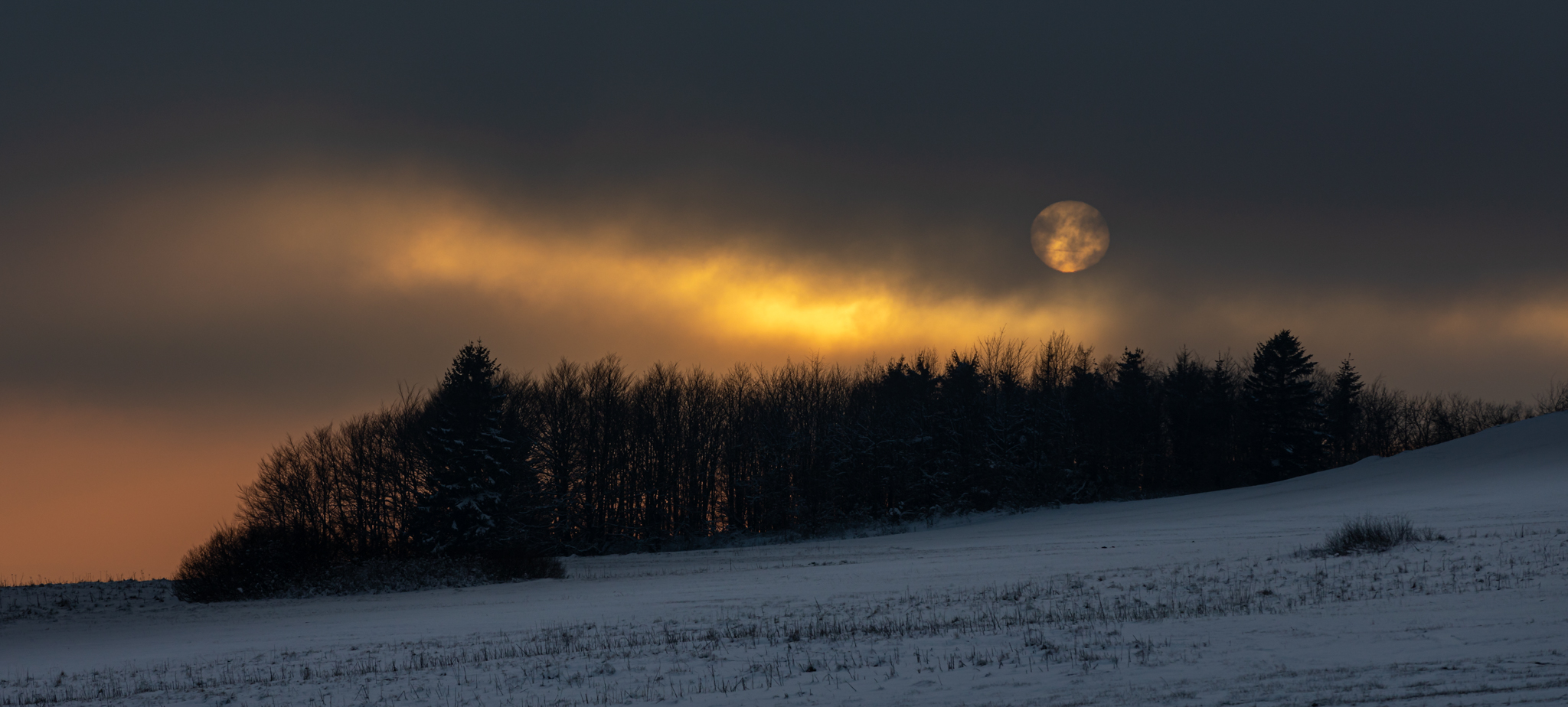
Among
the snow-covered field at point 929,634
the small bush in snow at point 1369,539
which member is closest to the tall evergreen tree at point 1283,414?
the snow-covered field at point 929,634

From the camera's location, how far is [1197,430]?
77.6 m

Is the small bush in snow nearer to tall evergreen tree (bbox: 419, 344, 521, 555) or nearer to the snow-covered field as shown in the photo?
the snow-covered field

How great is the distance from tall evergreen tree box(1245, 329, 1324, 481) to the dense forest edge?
0.47 ft

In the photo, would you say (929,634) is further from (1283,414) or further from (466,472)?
(1283,414)

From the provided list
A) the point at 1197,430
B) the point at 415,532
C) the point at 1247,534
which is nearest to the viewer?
the point at 1247,534

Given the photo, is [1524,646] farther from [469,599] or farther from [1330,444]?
[1330,444]

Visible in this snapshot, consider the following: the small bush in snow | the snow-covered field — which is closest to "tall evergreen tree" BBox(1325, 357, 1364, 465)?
the snow-covered field

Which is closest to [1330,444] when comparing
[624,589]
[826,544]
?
[826,544]

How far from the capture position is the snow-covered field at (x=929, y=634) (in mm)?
10719

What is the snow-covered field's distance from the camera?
10719mm

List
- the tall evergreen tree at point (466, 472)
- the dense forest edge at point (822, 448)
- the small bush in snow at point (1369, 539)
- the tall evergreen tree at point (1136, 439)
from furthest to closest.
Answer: the tall evergreen tree at point (1136, 439) → the dense forest edge at point (822, 448) → the tall evergreen tree at point (466, 472) → the small bush in snow at point (1369, 539)

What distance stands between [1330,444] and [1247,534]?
5296cm

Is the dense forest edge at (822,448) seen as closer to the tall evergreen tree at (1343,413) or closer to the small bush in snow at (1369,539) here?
the tall evergreen tree at (1343,413)

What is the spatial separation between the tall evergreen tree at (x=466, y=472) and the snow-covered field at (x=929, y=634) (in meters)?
7.22
